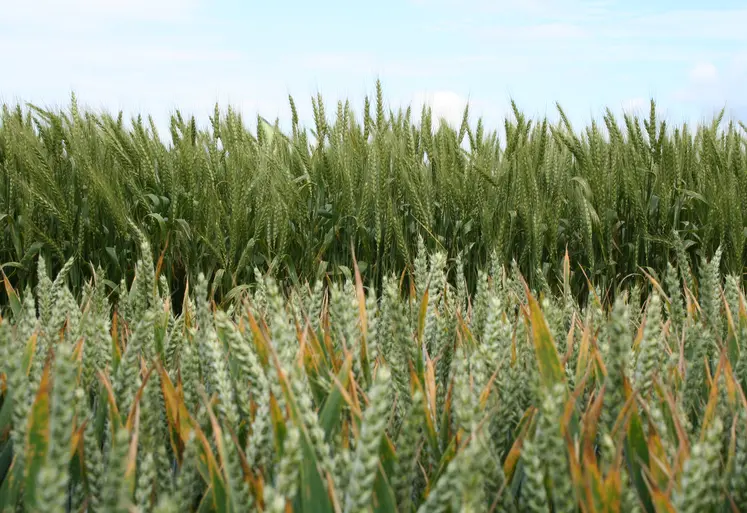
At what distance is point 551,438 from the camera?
2.28 feet

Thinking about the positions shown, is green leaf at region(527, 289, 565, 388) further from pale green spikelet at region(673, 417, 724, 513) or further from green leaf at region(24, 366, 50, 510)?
green leaf at region(24, 366, 50, 510)

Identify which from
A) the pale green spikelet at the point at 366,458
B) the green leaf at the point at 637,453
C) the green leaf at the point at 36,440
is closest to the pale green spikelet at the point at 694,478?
the green leaf at the point at 637,453

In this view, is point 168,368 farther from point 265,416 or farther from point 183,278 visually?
point 183,278

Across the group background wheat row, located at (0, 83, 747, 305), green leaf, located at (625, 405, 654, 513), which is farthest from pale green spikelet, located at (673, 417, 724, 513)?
background wheat row, located at (0, 83, 747, 305)

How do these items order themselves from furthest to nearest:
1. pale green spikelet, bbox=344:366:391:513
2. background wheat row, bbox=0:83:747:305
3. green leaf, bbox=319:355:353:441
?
background wheat row, bbox=0:83:747:305, green leaf, bbox=319:355:353:441, pale green spikelet, bbox=344:366:391:513

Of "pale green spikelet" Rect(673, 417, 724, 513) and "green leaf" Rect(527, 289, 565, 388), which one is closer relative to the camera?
"pale green spikelet" Rect(673, 417, 724, 513)

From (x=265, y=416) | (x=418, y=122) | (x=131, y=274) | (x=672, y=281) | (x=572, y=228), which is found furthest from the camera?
(x=418, y=122)

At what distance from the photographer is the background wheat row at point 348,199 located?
2.65 metres

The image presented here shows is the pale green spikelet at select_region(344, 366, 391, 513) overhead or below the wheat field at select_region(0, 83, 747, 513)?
overhead

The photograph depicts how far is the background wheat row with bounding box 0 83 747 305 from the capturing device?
2648 millimetres

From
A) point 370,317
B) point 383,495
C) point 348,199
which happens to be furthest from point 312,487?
point 348,199

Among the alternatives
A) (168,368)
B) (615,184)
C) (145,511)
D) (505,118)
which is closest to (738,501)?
(145,511)

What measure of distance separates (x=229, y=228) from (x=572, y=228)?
1.45 metres

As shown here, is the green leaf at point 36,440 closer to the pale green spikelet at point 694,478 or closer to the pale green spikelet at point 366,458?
the pale green spikelet at point 366,458
